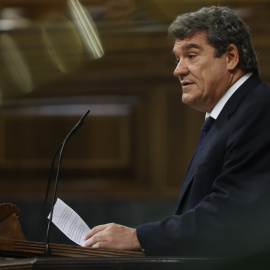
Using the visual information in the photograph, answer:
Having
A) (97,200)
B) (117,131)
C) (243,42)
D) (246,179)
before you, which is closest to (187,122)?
(117,131)

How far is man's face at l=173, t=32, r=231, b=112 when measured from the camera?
176 cm

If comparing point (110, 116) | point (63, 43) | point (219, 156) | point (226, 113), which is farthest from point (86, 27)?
point (219, 156)

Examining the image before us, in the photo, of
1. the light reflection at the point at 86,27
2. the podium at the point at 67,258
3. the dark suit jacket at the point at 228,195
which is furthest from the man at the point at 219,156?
the light reflection at the point at 86,27

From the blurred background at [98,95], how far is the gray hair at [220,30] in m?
2.03

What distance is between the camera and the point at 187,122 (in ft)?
12.6

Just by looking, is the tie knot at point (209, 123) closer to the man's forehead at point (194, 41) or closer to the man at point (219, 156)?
the man at point (219, 156)

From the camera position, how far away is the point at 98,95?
387cm

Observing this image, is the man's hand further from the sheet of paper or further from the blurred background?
the blurred background

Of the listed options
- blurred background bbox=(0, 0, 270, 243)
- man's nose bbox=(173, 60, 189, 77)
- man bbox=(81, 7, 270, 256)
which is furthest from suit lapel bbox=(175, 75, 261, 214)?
blurred background bbox=(0, 0, 270, 243)

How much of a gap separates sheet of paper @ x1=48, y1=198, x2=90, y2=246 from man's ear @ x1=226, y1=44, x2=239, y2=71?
56cm

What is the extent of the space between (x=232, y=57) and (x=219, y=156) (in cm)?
32

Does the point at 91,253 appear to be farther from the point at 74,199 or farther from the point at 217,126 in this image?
the point at 74,199

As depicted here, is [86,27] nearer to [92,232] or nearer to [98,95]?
[98,95]

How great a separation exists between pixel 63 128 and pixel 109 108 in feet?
0.95
